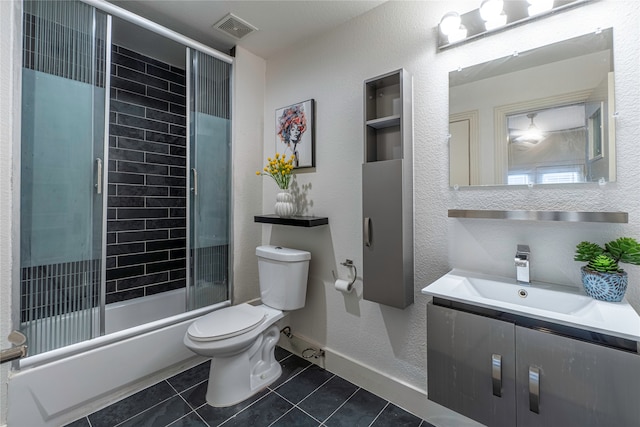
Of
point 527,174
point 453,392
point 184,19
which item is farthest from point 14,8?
point 453,392

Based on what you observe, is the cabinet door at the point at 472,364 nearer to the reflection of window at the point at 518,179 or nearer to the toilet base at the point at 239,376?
the reflection of window at the point at 518,179

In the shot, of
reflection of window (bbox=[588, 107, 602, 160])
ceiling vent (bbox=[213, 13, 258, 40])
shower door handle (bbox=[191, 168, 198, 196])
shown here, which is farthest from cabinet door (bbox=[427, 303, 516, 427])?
ceiling vent (bbox=[213, 13, 258, 40])

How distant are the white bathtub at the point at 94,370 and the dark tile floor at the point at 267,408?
8cm

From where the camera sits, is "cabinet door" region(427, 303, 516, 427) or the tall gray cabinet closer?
"cabinet door" region(427, 303, 516, 427)

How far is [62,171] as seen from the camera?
5.04ft

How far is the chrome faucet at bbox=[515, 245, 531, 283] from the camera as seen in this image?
4.10ft

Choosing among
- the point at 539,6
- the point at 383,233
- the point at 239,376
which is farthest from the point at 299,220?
the point at 539,6

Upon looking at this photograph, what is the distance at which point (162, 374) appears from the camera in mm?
1902

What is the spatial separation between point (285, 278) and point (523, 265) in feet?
4.56

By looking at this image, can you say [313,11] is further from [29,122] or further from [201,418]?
[201,418]

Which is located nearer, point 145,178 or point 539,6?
point 539,6

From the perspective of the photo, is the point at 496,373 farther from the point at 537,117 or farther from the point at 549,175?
the point at 537,117

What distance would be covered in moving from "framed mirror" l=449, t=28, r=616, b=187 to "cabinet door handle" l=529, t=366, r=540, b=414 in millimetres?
781

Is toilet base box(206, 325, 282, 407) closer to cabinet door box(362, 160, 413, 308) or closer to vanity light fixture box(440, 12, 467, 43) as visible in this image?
cabinet door box(362, 160, 413, 308)
